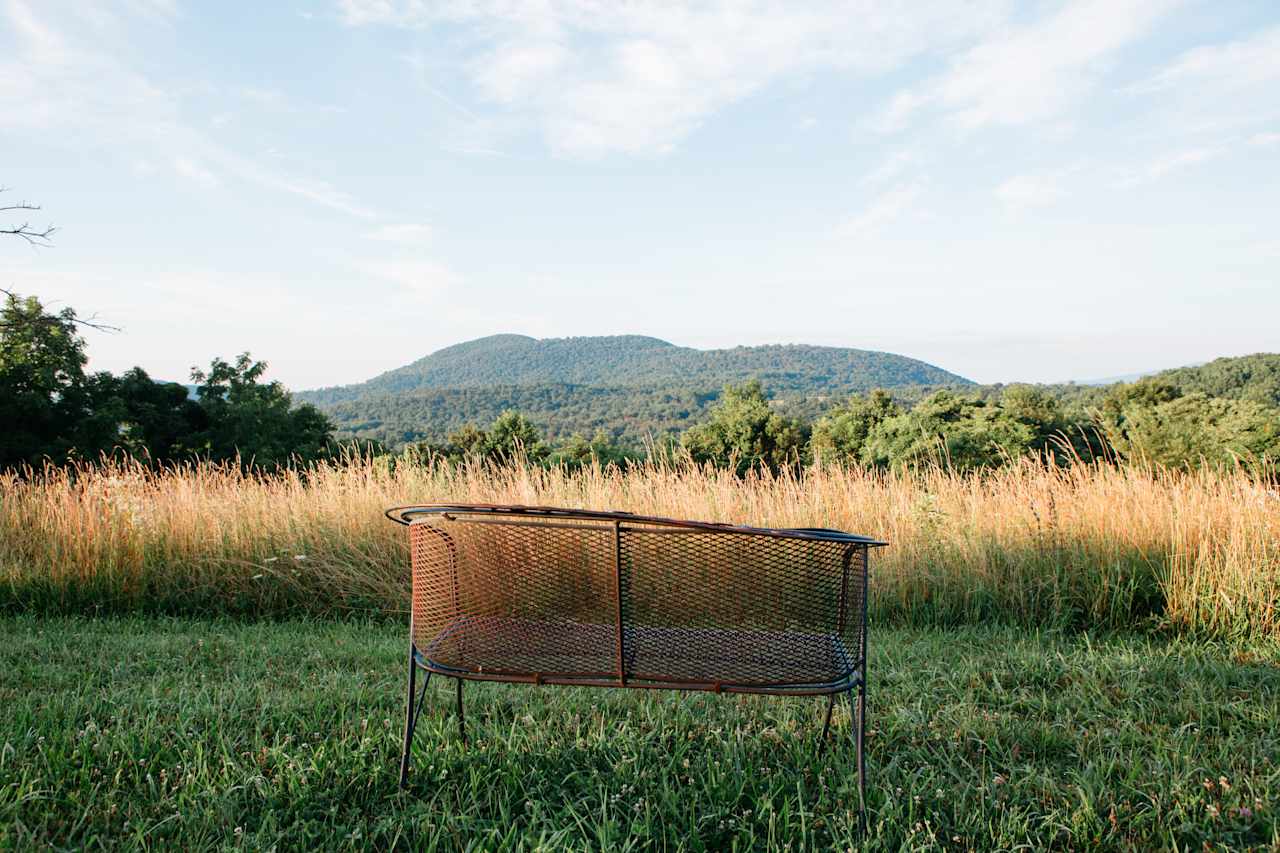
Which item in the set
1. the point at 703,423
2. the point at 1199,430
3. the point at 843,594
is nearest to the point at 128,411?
the point at 703,423

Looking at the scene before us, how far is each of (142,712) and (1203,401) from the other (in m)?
24.6

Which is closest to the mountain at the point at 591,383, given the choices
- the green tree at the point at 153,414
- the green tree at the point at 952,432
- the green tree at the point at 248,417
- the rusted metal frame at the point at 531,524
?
the green tree at the point at 248,417

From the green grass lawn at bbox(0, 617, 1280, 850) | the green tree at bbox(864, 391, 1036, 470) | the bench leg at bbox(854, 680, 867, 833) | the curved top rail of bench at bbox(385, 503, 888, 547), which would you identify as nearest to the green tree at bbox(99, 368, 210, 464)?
the green tree at bbox(864, 391, 1036, 470)

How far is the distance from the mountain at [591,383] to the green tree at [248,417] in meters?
5.96

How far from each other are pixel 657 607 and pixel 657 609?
0.02 metres

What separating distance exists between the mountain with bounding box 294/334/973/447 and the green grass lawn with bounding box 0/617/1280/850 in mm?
33052

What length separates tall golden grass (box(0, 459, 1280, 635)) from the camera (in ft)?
14.7

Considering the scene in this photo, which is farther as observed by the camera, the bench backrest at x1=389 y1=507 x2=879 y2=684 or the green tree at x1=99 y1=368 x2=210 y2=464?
the green tree at x1=99 y1=368 x2=210 y2=464

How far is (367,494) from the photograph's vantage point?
6.12m

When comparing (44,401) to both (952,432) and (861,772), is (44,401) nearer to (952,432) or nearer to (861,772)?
(952,432)

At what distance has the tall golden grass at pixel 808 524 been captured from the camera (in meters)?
4.48

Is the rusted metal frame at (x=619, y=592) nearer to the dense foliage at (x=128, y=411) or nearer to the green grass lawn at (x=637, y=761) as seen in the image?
the green grass lawn at (x=637, y=761)

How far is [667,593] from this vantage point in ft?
7.35

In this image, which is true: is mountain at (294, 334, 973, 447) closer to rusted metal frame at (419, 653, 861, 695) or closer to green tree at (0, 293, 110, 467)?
green tree at (0, 293, 110, 467)
